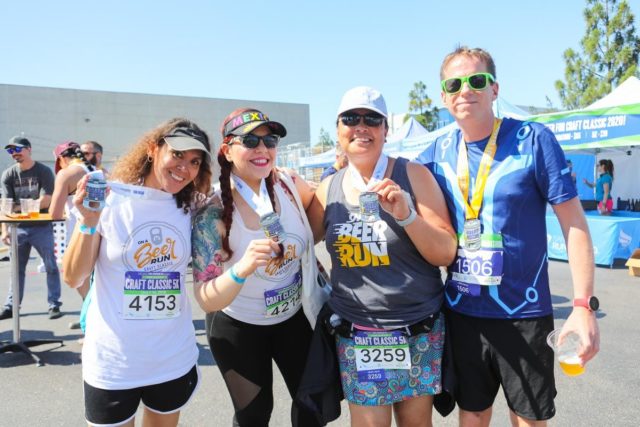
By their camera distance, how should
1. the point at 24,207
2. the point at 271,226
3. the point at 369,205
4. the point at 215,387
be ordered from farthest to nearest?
the point at 24,207 < the point at 215,387 < the point at 271,226 < the point at 369,205

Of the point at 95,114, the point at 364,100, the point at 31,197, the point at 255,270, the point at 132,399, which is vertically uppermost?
the point at 95,114

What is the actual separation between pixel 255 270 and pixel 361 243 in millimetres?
523

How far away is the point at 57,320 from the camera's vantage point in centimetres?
571

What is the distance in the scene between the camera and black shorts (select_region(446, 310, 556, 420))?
1.93m

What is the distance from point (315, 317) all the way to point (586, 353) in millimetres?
1212

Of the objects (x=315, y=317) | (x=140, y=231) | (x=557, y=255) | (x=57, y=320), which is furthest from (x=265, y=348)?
(x=557, y=255)

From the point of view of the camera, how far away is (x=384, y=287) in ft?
6.59

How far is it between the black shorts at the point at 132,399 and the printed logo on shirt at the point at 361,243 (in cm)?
96

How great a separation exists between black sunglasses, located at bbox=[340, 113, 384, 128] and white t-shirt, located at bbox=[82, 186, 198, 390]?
940mm

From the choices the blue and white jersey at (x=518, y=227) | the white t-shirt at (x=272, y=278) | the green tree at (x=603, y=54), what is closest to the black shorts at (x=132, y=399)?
the white t-shirt at (x=272, y=278)

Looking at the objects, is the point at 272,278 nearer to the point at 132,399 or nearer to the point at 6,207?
the point at 132,399

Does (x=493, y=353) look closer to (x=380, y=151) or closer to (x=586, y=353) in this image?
(x=586, y=353)

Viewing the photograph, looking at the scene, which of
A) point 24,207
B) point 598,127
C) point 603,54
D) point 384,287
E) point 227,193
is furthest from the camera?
point 603,54

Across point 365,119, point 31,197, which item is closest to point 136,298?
point 365,119
